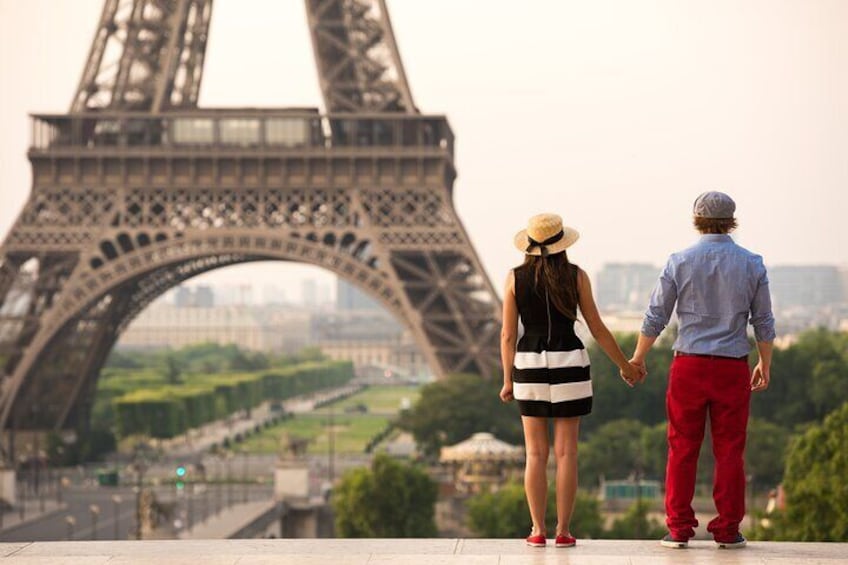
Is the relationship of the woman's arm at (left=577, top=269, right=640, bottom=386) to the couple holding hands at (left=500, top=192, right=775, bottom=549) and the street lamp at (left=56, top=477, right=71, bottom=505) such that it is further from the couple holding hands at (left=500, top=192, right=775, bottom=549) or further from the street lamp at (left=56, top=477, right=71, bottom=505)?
the street lamp at (left=56, top=477, right=71, bottom=505)

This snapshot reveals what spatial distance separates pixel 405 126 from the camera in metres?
49.7

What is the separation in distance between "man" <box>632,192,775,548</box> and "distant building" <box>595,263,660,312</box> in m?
116

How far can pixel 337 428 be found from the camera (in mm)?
103188

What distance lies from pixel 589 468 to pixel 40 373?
18671mm

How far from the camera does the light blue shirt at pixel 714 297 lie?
1089cm

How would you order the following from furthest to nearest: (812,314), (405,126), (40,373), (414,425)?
(812,314)
(414,425)
(40,373)
(405,126)

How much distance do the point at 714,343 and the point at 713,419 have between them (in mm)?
496

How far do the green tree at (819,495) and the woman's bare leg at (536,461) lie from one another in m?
21.1

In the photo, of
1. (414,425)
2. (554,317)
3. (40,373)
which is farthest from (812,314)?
(554,317)

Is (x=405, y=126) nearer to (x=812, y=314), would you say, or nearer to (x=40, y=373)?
(x=40, y=373)

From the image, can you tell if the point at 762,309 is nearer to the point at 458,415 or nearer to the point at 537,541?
the point at 537,541

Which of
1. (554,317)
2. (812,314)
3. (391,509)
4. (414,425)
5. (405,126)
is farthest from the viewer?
(812,314)

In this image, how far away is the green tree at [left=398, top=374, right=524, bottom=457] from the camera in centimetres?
5600

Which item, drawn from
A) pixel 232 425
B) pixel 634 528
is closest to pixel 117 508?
pixel 634 528
